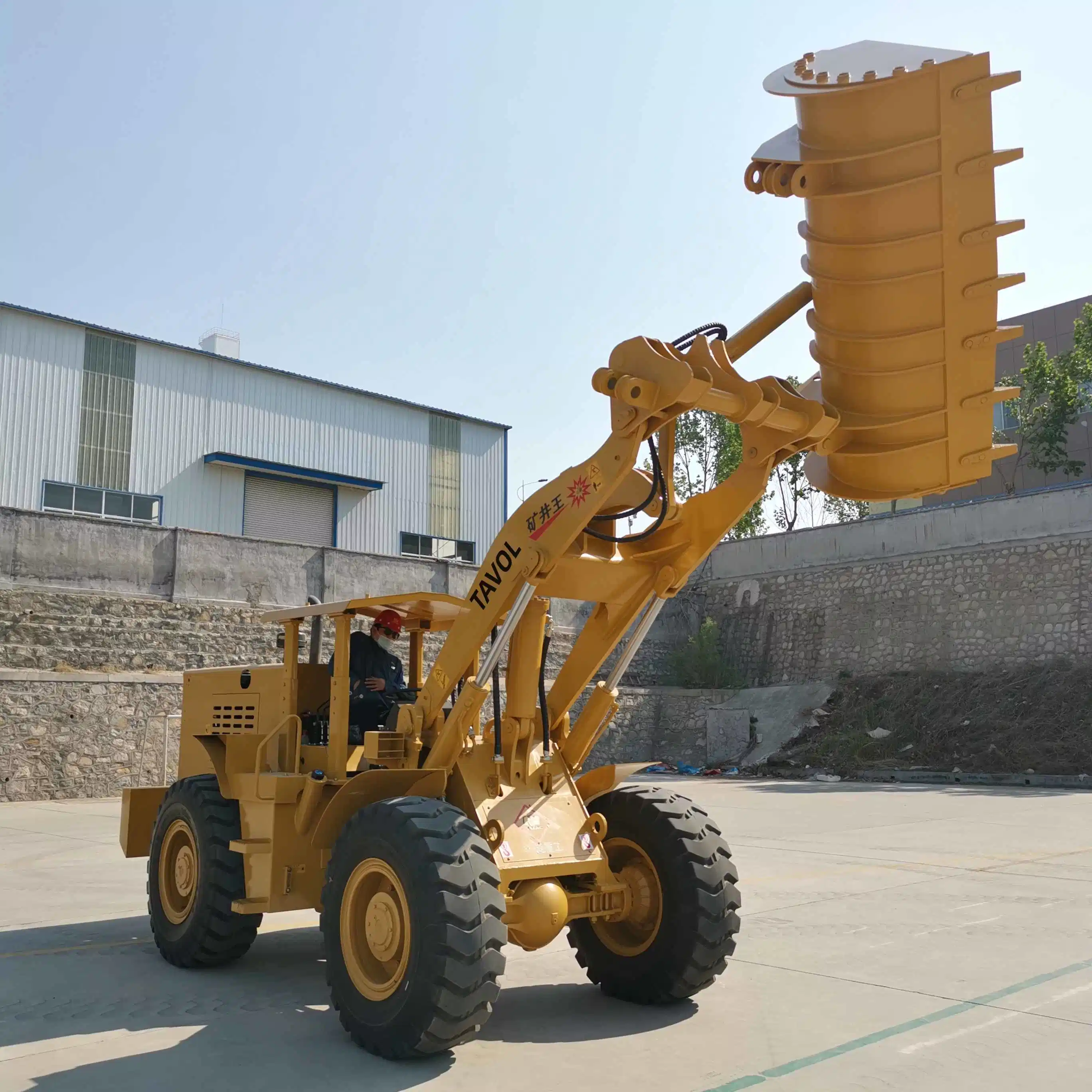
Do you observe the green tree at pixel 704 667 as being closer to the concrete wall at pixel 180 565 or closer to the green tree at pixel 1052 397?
the concrete wall at pixel 180 565

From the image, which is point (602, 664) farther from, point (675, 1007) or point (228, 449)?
point (228, 449)

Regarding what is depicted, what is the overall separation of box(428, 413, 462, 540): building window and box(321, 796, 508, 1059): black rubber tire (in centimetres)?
3052

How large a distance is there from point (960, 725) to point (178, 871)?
21334 millimetres

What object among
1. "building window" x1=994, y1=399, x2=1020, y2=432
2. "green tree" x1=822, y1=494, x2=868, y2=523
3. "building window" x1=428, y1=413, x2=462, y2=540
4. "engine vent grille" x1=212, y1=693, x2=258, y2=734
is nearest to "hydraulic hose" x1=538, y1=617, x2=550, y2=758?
"engine vent grille" x1=212, y1=693, x2=258, y2=734

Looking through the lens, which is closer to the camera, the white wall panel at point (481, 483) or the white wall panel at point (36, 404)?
the white wall panel at point (36, 404)

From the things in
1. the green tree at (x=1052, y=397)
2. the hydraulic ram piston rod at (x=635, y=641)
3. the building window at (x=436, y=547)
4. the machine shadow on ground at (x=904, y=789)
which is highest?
the green tree at (x=1052, y=397)

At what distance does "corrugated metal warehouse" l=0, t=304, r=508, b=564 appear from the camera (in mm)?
27625

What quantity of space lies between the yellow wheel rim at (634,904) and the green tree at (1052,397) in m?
32.7

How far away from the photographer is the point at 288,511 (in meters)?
32.0

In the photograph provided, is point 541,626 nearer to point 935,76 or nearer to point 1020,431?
point 935,76

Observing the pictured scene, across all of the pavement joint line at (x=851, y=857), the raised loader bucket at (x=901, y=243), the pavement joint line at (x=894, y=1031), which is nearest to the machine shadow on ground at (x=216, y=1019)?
the pavement joint line at (x=894, y=1031)

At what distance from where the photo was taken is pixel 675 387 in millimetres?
4879

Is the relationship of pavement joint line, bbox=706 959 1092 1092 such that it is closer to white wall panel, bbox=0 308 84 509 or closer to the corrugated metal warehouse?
the corrugated metal warehouse

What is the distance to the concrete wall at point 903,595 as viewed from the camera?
26.4 m
